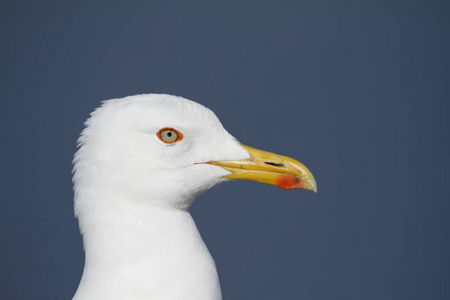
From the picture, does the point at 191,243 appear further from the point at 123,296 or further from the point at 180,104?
the point at 180,104

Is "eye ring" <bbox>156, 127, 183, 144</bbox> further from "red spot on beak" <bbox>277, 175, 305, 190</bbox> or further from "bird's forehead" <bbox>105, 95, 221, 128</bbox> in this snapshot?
"red spot on beak" <bbox>277, 175, 305, 190</bbox>

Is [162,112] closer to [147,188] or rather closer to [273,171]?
[147,188]

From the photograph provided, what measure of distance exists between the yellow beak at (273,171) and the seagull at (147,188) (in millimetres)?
36

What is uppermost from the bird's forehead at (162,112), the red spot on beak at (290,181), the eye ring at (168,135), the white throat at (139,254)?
the bird's forehead at (162,112)

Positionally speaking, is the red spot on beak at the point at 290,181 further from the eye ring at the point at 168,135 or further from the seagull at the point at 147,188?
the eye ring at the point at 168,135

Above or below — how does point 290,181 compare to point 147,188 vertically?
above

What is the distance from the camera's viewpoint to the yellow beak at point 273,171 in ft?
11.2

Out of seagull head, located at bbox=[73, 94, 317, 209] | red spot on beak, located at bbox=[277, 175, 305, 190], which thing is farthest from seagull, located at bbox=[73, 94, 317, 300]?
red spot on beak, located at bbox=[277, 175, 305, 190]

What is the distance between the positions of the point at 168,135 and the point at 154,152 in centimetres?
12

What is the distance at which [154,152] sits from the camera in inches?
127

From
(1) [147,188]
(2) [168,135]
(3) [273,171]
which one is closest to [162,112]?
(2) [168,135]

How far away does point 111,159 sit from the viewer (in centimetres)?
320

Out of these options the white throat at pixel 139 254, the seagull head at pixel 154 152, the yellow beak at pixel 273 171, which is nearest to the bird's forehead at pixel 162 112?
the seagull head at pixel 154 152

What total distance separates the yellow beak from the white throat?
19.0 inches
